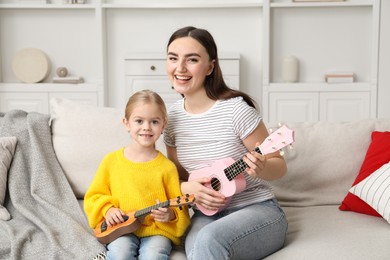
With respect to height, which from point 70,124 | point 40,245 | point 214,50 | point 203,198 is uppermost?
point 214,50

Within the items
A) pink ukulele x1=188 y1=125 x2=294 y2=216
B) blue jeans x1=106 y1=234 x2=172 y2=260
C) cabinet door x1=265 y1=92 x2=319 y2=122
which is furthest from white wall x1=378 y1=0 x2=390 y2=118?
blue jeans x1=106 y1=234 x2=172 y2=260

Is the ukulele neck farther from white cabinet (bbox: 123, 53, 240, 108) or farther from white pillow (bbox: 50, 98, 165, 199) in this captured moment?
white cabinet (bbox: 123, 53, 240, 108)

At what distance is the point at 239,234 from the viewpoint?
187 centimetres

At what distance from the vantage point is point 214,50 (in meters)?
2.16

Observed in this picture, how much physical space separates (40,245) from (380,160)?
118 cm

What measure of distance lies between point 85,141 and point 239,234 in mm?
843

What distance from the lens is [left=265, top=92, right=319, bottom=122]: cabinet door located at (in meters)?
5.14

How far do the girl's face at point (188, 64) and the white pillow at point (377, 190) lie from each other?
0.66m

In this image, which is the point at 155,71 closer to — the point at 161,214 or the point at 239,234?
the point at 161,214

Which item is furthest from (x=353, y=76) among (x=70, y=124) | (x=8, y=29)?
(x=70, y=124)

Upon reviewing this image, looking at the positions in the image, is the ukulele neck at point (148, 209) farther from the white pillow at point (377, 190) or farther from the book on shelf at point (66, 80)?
the book on shelf at point (66, 80)

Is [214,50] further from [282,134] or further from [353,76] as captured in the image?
[353,76]

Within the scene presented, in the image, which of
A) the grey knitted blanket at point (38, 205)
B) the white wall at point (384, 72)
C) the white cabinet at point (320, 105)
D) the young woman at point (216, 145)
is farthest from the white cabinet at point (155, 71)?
the young woman at point (216, 145)

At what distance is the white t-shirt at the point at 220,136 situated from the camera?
2068mm
